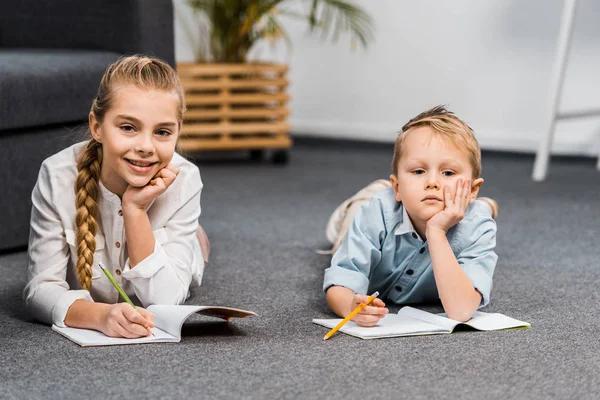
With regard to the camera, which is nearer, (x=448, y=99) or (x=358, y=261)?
(x=358, y=261)

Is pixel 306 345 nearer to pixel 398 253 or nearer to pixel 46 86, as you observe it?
pixel 398 253

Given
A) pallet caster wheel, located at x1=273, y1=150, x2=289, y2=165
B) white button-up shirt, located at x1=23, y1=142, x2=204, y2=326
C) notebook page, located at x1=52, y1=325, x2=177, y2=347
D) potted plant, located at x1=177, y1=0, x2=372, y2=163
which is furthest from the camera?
pallet caster wheel, located at x1=273, y1=150, x2=289, y2=165

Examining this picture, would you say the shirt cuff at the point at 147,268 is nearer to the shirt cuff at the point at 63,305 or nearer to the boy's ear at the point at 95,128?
the shirt cuff at the point at 63,305

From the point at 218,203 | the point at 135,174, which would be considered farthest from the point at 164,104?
the point at 218,203

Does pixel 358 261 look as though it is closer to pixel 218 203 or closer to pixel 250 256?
pixel 250 256

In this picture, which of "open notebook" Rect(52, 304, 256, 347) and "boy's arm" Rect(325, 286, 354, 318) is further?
"boy's arm" Rect(325, 286, 354, 318)

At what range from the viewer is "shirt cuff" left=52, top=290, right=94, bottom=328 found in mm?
1212

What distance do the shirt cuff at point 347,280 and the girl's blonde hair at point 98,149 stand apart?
0.33 meters

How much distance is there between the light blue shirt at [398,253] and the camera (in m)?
1.30

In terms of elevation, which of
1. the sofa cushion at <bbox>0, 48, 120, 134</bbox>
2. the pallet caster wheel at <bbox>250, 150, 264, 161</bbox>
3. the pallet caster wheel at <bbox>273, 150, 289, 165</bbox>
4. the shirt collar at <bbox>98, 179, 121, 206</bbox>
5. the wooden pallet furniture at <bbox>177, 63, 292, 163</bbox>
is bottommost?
the pallet caster wheel at <bbox>250, 150, 264, 161</bbox>

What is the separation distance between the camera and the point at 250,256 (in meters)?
1.70

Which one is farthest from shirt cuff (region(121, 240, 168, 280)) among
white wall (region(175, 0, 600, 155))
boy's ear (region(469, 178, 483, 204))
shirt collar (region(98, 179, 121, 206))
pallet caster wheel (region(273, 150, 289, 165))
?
white wall (region(175, 0, 600, 155))

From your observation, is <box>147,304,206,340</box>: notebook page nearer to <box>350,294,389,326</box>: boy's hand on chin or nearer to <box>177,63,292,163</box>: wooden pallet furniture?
<box>350,294,389,326</box>: boy's hand on chin

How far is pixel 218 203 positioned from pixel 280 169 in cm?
58
